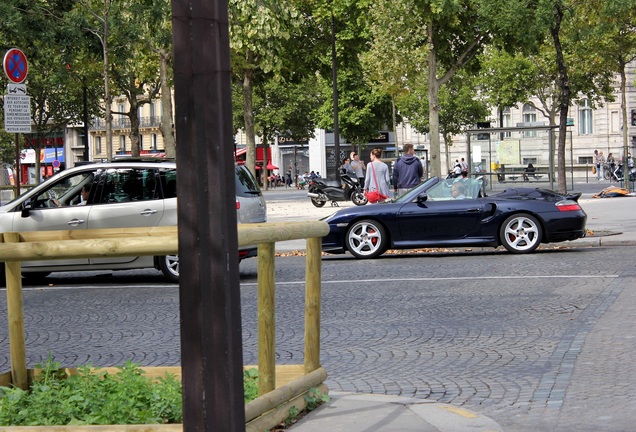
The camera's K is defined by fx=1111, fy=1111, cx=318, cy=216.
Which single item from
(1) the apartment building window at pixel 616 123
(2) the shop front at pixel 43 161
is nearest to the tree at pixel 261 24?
(1) the apartment building window at pixel 616 123

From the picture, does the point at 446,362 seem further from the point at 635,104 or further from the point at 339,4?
the point at 635,104

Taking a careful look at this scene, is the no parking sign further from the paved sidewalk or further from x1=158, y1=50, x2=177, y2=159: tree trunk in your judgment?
x1=158, y1=50, x2=177, y2=159: tree trunk

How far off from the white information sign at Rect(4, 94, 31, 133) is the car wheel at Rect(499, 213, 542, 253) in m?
7.58

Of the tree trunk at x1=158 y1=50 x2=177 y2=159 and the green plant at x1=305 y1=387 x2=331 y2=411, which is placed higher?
the tree trunk at x1=158 y1=50 x2=177 y2=159

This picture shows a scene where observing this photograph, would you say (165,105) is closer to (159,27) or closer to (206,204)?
(159,27)

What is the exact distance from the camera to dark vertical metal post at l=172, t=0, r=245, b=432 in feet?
13.0

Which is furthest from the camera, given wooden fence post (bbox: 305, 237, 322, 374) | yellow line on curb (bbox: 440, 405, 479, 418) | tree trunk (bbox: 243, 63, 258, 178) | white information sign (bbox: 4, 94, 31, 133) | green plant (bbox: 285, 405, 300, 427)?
tree trunk (bbox: 243, 63, 258, 178)

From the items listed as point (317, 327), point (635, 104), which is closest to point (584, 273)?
point (317, 327)

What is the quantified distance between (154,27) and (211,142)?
2351 centimetres

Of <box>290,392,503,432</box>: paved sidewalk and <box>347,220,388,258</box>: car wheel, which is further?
<box>347,220,388,258</box>: car wheel

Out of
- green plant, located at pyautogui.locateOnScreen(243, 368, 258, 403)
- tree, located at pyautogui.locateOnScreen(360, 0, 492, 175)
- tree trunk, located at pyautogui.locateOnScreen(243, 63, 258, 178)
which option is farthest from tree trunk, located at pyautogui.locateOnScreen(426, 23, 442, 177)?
green plant, located at pyautogui.locateOnScreen(243, 368, 258, 403)

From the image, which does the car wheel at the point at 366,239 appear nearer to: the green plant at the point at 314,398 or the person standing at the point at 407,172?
the person standing at the point at 407,172

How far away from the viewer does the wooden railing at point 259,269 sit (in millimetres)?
4816

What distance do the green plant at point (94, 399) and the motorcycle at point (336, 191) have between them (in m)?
31.2
